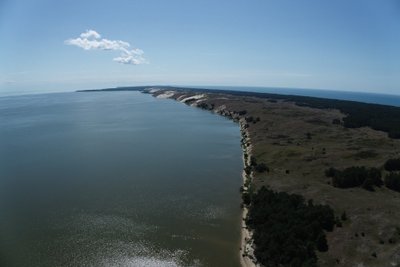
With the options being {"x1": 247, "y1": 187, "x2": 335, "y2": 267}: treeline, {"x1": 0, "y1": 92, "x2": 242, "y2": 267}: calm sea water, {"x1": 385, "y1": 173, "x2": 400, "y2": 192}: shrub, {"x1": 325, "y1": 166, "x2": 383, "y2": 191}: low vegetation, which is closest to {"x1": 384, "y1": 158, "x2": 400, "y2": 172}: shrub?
{"x1": 325, "y1": 166, "x2": 383, "y2": 191}: low vegetation

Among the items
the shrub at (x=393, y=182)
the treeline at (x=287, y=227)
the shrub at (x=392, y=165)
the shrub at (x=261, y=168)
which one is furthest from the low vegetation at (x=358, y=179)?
the shrub at (x=261, y=168)

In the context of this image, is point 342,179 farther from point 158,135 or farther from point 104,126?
point 104,126

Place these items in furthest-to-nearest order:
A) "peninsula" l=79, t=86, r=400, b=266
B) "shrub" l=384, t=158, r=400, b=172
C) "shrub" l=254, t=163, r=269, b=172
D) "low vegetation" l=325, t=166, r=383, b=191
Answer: "shrub" l=254, t=163, r=269, b=172
"shrub" l=384, t=158, r=400, b=172
"low vegetation" l=325, t=166, r=383, b=191
"peninsula" l=79, t=86, r=400, b=266

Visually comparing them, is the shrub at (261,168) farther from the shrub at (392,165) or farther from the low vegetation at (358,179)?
the shrub at (392,165)

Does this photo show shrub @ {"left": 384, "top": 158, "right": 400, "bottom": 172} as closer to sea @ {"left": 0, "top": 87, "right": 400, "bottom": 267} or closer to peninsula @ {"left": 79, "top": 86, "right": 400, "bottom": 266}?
peninsula @ {"left": 79, "top": 86, "right": 400, "bottom": 266}

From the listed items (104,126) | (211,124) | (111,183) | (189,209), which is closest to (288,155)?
(189,209)

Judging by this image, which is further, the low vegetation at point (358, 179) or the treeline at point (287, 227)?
the low vegetation at point (358, 179)
